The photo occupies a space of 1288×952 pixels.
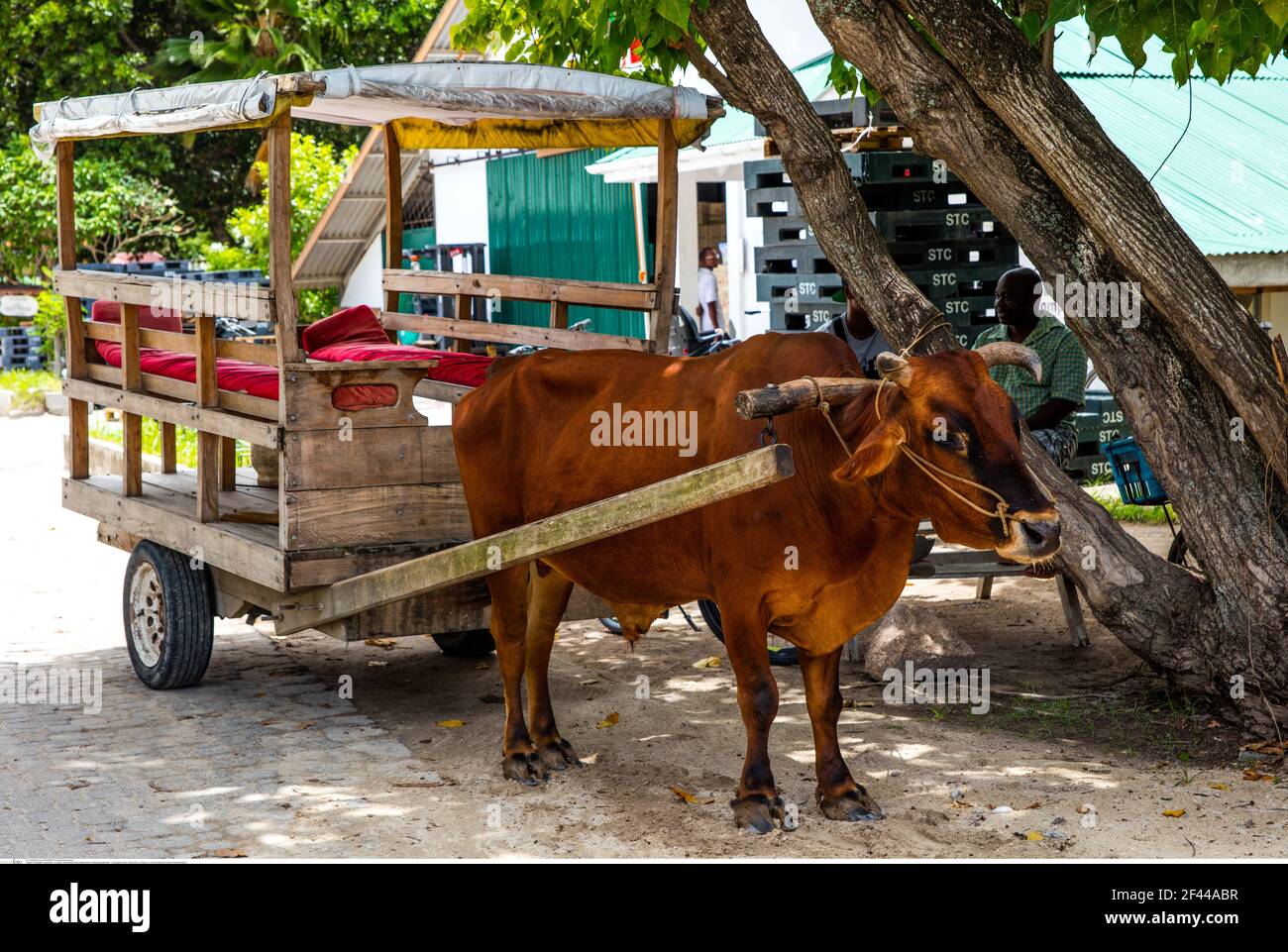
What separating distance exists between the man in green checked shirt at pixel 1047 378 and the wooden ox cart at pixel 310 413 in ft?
6.10

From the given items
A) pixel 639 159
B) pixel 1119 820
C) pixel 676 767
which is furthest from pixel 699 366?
pixel 639 159

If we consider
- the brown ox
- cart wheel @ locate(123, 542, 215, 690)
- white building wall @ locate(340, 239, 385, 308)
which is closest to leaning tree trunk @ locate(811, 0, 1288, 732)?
the brown ox

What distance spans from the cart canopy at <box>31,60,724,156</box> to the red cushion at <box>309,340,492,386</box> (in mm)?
1158

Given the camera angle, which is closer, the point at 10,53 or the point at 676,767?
the point at 676,767

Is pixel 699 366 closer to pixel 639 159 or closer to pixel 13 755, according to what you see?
pixel 13 755

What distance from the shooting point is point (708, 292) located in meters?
18.1

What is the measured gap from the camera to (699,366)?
5816 mm

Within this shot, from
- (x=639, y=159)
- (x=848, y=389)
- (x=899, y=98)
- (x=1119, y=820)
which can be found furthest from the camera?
(x=639, y=159)

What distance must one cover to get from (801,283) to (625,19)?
285cm

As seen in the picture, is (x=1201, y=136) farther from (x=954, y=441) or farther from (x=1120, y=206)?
(x=954, y=441)

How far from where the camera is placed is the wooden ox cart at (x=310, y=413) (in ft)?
20.2

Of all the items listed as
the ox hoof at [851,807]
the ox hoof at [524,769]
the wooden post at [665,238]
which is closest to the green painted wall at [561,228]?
the wooden post at [665,238]

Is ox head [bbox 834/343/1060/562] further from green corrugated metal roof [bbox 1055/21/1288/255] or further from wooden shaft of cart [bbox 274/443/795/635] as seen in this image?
green corrugated metal roof [bbox 1055/21/1288/255]

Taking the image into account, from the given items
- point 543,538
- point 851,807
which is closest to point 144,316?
point 543,538
